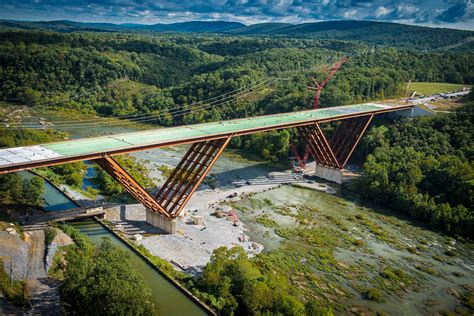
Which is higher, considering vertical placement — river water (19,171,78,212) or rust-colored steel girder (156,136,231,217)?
rust-colored steel girder (156,136,231,217)

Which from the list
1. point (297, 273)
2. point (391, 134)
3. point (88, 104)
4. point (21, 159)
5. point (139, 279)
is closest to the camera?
point (139, 279)

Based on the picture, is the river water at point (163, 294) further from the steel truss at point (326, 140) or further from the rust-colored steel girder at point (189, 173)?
the steel truss at point (326, 140)

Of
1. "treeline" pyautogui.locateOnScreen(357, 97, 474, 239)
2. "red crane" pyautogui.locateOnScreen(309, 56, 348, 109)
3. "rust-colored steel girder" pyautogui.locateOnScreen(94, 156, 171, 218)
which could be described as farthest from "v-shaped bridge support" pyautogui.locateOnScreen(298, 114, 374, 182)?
"rust-colored steel girder" pyautogui.locateOnScreen(94, 156, 171, 218)

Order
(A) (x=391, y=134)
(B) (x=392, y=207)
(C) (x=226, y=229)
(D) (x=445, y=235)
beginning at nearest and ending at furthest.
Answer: (C) (x=226, y=229) → (D) (x=445, y=235) → (B) (x=392, y=207) → (A) (x=391, y=134)

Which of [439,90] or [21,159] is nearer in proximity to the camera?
[21,159]

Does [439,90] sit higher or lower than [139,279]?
higher

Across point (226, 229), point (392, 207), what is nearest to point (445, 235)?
point (392, 207)

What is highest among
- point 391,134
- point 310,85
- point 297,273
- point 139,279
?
point 310,85

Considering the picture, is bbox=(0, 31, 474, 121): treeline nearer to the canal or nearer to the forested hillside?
the forested hillside

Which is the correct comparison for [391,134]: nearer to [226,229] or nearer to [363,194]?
[363,194]
